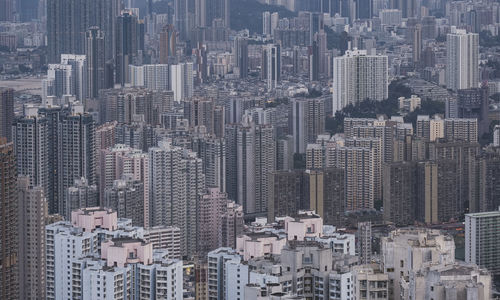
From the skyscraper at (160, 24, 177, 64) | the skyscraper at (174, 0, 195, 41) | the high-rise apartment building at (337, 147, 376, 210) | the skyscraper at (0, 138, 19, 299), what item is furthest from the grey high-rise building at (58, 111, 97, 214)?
the skyscraper at (174, 0, 195, 41)

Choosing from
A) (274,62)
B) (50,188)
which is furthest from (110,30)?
(50,188)

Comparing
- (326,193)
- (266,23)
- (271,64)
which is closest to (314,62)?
(271,64)

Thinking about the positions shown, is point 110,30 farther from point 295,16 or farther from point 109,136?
point 109,136

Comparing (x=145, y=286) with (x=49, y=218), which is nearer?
(x=145, y=286)

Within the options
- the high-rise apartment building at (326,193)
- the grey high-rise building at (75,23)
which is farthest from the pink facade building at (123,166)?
the grey high-rise building at (75,23)

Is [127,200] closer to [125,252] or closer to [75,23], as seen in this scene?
[125,252]

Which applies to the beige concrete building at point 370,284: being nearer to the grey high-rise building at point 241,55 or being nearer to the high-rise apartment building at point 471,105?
the high-rise apartment building at point 471,105
